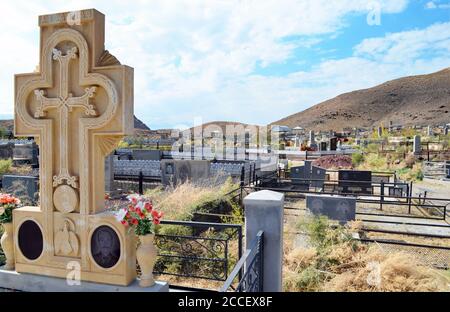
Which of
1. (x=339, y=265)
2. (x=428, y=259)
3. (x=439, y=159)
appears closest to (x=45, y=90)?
(x=339, y=265)

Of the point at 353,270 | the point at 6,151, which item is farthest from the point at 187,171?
the point at 6,151

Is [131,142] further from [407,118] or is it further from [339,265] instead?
[407,118]

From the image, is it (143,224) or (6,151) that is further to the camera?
(6,151)

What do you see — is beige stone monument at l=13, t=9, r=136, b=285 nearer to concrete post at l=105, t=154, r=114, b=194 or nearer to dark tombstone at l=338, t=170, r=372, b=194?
concrete post at l=105, t=154, r=114, b=194

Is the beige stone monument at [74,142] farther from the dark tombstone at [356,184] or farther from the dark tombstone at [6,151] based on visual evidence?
the dark tombstone at [6,151]

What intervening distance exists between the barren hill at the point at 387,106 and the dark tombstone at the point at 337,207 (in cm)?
7919

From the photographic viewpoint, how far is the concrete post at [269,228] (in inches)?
158

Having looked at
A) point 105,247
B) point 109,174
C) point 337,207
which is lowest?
point 337,207

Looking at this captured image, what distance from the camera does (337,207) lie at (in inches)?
334

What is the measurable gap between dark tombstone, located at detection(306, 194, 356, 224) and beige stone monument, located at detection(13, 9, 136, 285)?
18.4 feet

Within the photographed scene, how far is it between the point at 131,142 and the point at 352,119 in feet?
261

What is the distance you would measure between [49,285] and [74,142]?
1878 millimetres

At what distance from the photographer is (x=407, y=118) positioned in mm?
85875

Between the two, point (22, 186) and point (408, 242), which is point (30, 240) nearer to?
point (22, 186)
